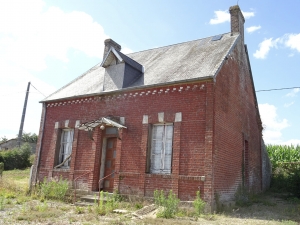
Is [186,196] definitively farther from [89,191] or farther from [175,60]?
[175,60]

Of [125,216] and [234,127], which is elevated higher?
[234,127]

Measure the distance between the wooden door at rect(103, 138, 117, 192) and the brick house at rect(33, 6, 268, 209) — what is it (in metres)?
0.04

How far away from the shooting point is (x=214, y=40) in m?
14.2

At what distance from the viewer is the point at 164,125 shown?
1146 cm

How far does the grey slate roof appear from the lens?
11.5 meters

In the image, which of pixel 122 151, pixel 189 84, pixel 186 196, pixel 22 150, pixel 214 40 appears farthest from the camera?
pixel 22 150

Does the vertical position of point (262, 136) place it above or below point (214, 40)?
below

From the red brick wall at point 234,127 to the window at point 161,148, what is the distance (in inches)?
70.7

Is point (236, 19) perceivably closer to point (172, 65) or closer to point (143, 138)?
point (172, 65)

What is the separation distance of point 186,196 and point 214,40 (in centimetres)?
787

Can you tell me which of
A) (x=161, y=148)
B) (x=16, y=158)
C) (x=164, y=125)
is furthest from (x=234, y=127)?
(x=16, y=158)

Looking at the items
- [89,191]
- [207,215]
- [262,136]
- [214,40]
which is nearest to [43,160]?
[89,191]

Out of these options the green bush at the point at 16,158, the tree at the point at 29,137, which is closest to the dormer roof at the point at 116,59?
the green bush at the point at 16,158

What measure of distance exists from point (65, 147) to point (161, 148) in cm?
552
